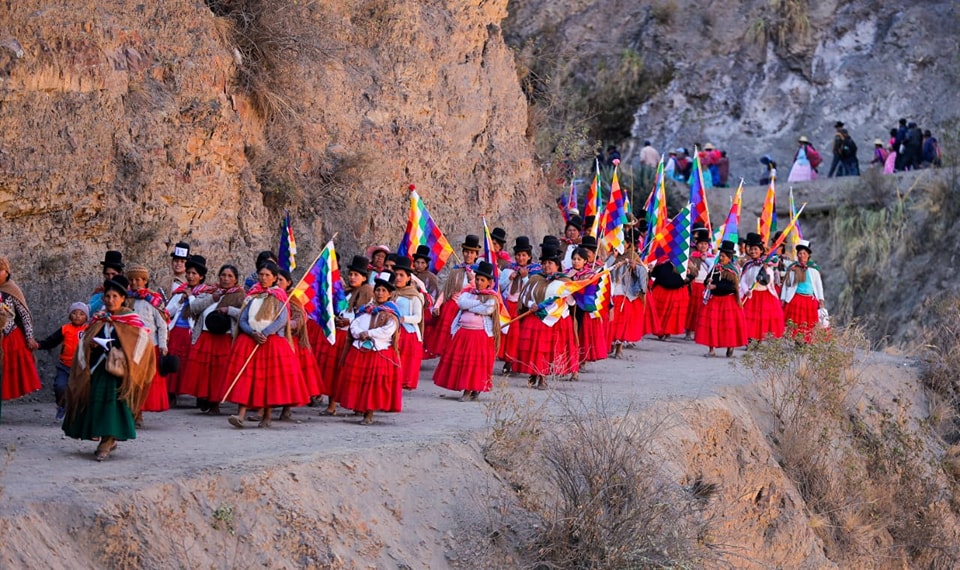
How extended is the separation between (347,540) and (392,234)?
9.76m

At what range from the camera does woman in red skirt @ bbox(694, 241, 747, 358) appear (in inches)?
744

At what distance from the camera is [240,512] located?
9219 mm

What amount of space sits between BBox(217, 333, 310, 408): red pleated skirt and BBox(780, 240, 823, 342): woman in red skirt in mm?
10372

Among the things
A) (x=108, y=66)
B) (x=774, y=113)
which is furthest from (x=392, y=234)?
(x=774, y=113)

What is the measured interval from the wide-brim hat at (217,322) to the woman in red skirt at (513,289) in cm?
396

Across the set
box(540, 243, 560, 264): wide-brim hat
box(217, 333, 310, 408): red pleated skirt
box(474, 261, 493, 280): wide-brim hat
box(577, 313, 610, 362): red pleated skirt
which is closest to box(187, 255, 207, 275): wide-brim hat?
box(217, 333, 310, 408): red pleated skirt

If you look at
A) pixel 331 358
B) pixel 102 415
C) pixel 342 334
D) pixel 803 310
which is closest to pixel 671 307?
pixel 803 310

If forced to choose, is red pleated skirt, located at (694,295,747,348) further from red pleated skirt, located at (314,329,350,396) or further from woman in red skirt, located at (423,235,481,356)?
red pleated skirt, located at (314,329,350,396)

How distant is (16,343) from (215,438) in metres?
2.54

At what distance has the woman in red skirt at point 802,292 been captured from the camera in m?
19.9

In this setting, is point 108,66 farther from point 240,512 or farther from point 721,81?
point 721,81

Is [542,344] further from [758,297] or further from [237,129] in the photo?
[758,297]

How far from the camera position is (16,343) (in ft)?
40.5

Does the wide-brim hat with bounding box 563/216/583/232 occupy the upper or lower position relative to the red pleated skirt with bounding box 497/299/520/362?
upper
